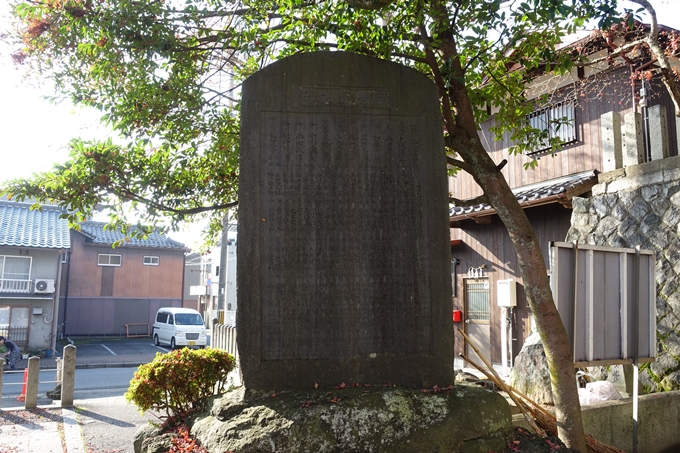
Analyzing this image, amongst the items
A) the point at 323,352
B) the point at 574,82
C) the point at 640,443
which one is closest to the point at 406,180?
the point at 323,352

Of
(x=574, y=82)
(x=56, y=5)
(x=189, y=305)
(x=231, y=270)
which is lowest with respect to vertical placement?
(x=189, y=305)

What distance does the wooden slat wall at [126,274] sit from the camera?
31.9 m

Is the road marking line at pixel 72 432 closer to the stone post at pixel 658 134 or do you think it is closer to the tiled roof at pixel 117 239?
the stone post at pixel 658 134

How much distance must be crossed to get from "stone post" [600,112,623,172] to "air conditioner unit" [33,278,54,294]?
78.9 ft

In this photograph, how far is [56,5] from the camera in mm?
5926

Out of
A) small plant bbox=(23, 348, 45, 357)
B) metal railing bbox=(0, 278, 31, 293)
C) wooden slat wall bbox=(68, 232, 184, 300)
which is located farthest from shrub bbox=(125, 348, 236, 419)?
wooden slat wall bbox=(68, 232, 184, 300)

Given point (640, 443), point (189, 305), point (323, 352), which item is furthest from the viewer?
point (189, 305)

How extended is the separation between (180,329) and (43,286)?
650 cm

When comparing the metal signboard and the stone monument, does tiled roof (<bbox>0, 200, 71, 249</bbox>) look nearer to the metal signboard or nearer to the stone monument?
the stone monument

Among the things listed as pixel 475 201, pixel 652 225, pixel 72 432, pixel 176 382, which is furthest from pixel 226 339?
pixel 652 225

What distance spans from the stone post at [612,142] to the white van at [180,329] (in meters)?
21.3

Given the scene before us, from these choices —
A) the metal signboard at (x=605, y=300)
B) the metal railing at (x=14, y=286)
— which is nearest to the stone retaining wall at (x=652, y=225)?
the metal signboard at (x=605, y=300)

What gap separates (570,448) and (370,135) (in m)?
3.40

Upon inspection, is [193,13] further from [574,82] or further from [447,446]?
[574,82]
